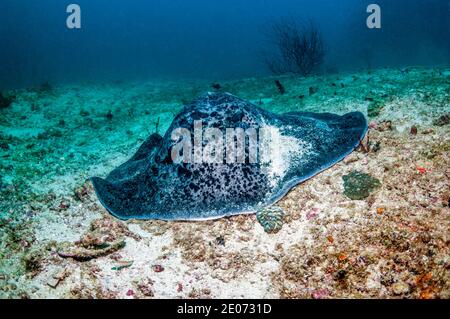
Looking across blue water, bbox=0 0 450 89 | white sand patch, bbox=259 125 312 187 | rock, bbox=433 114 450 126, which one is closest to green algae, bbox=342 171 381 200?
white sand patch, bbox=259 125 312 187

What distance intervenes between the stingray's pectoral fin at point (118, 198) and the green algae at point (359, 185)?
273 cm

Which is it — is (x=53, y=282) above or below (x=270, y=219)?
below

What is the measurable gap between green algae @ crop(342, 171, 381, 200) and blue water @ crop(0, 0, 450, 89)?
1024 inches

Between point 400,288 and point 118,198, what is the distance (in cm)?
334

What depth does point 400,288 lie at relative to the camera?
2.47 m

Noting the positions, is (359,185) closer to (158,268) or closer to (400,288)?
(400,288)

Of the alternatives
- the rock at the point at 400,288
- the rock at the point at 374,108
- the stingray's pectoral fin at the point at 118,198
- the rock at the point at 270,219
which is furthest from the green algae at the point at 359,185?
the stingray's pectoral fin at the point at 118,198

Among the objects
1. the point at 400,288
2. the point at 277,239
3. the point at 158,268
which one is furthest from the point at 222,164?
the point at 400,288

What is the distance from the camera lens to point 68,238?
12.1ft

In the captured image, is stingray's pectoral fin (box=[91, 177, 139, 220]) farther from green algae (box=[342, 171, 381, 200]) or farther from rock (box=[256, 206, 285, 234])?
green algae (box=[342, 171, 381, 200])

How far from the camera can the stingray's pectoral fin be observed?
3549 mm
